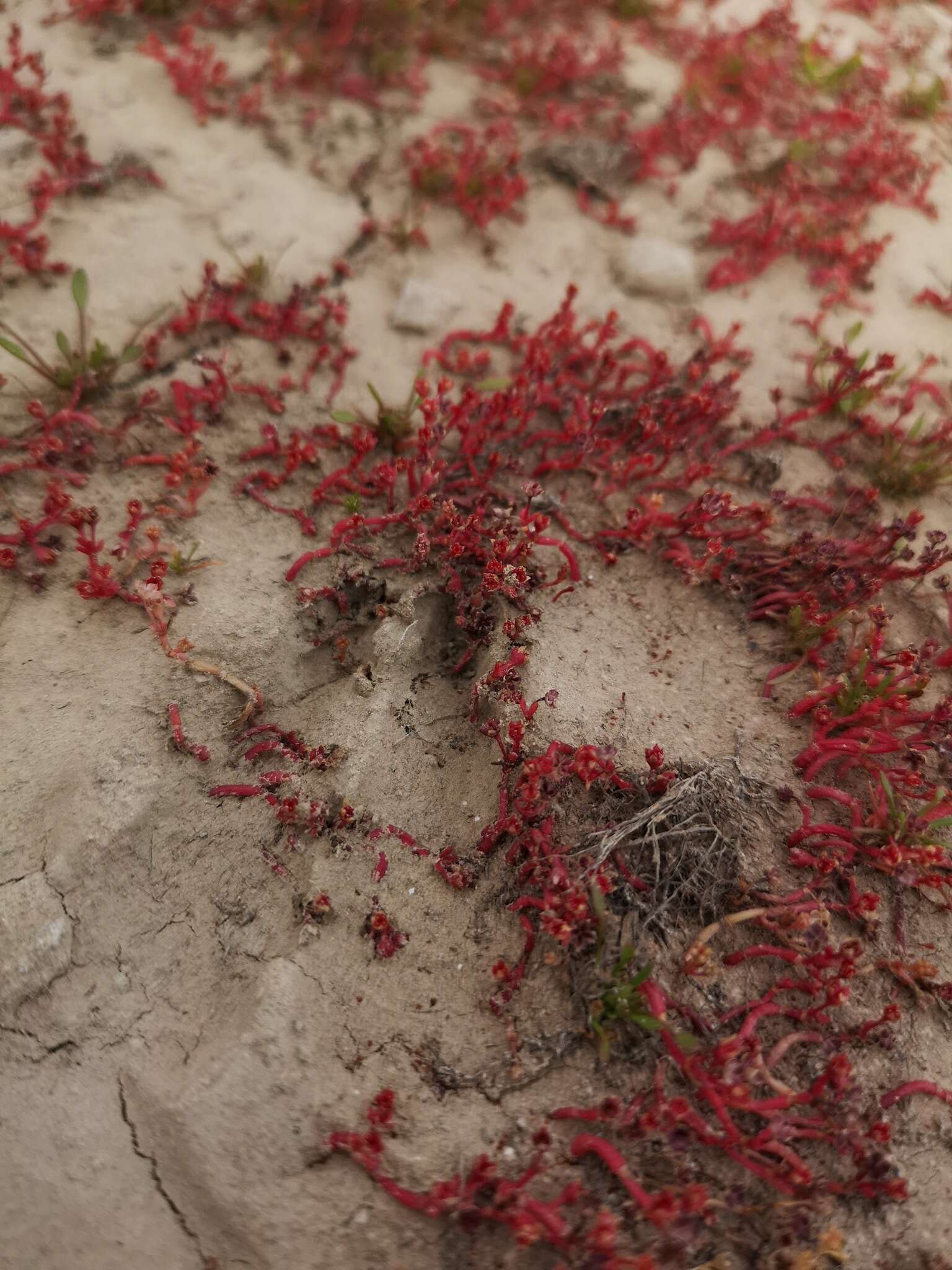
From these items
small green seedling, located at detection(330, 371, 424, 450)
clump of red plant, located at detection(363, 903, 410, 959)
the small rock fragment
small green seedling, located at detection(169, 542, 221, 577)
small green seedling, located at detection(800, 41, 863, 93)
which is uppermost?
small green seedling, located at detection(800, 41, 863, 93)

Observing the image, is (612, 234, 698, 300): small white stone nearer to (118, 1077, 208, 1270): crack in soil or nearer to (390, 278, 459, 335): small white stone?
(390, 278, 459, 335): small white stone

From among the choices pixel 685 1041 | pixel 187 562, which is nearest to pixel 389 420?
pixel 187 562

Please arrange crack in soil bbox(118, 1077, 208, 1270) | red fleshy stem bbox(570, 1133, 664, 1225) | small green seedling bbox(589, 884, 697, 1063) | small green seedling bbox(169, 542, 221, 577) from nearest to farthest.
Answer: red fleshy stem bbox(570, 1133, 664, 1225) → crack in soil bbox(118, 1077, 208, 1270) → small green seedling bbox(589, 884, 697, 1063) → small green seedling bbox(169, 542, 221, 577)

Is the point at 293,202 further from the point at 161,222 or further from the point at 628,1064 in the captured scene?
the point at 628,1064

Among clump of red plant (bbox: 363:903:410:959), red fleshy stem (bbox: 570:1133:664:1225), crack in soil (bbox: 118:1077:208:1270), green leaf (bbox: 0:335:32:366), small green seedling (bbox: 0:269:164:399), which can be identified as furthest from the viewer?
small green seedling (bbox: 0:269:164:399)

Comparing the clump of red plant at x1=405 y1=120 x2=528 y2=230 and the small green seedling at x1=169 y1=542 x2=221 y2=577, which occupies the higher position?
the clump of red plant at x1=405 y1=120 x2=528 y2=230

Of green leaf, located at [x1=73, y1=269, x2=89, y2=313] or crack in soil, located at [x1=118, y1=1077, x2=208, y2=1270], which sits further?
green leaf, located at [x1=73, y1=269, x2=89, y2=313]

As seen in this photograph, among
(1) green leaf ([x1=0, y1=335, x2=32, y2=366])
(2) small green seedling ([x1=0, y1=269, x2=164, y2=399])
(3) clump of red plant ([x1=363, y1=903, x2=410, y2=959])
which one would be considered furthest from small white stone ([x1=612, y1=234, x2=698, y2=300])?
(3) clump of red plant ([x1=363, y1=903, x2=410, y2=959])
